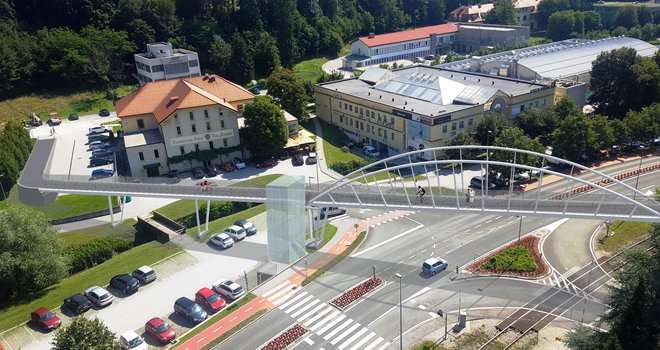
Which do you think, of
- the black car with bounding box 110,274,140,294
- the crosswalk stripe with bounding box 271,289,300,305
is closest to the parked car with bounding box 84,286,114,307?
the black car with bounding box 110,274,140,294

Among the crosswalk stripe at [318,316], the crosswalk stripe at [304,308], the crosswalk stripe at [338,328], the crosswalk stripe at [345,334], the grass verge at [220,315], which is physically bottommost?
the crosswalk stripe at [345,334]

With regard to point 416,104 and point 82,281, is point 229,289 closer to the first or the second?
point 82,281

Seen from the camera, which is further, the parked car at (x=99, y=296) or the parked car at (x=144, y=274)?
the parked car at (x=144, y=274)

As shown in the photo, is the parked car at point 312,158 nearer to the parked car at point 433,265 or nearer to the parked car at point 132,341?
the parked car at point 433,265

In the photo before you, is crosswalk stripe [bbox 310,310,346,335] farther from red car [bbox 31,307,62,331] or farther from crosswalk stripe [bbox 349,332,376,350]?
red car [bbox 31,307,62,331]

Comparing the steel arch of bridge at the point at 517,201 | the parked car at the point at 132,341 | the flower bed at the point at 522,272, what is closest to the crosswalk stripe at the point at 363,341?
the steel arch of bridge at the point at 517,201
